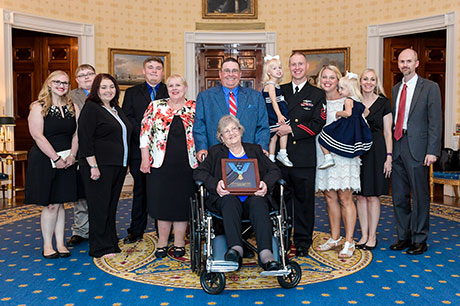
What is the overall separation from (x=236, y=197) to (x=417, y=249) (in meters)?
1.91

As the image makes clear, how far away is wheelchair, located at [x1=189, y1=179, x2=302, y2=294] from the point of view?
3.48 metres

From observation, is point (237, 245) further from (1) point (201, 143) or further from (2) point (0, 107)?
(2) point (0, 107)

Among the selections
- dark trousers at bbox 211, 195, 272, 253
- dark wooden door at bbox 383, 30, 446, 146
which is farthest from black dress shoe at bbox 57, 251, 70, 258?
dark wooden door at bbox 383, 30, 446, 146

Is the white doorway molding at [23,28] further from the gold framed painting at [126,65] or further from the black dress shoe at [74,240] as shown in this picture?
the black dress shoe at [74,240]

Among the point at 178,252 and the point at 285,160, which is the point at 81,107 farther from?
the point at 285,160

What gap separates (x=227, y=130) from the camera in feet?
13.0

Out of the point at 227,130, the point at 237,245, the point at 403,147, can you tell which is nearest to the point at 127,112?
the point at 227,130

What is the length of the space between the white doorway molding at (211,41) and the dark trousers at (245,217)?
630 centimetres

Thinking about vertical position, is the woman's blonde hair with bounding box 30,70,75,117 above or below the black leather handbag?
above

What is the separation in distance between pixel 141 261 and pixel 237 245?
3.89 feet

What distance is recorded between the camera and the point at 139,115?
5.02 m

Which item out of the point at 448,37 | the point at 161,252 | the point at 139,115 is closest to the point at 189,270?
the point at 161,252

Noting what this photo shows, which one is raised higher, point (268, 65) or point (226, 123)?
point (268, 65)

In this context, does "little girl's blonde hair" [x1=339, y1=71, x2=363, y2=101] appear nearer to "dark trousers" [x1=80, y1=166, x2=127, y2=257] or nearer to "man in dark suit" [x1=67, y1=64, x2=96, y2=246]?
"dark trousers" [x1=80, y1=166, x2=127, y2=257]
